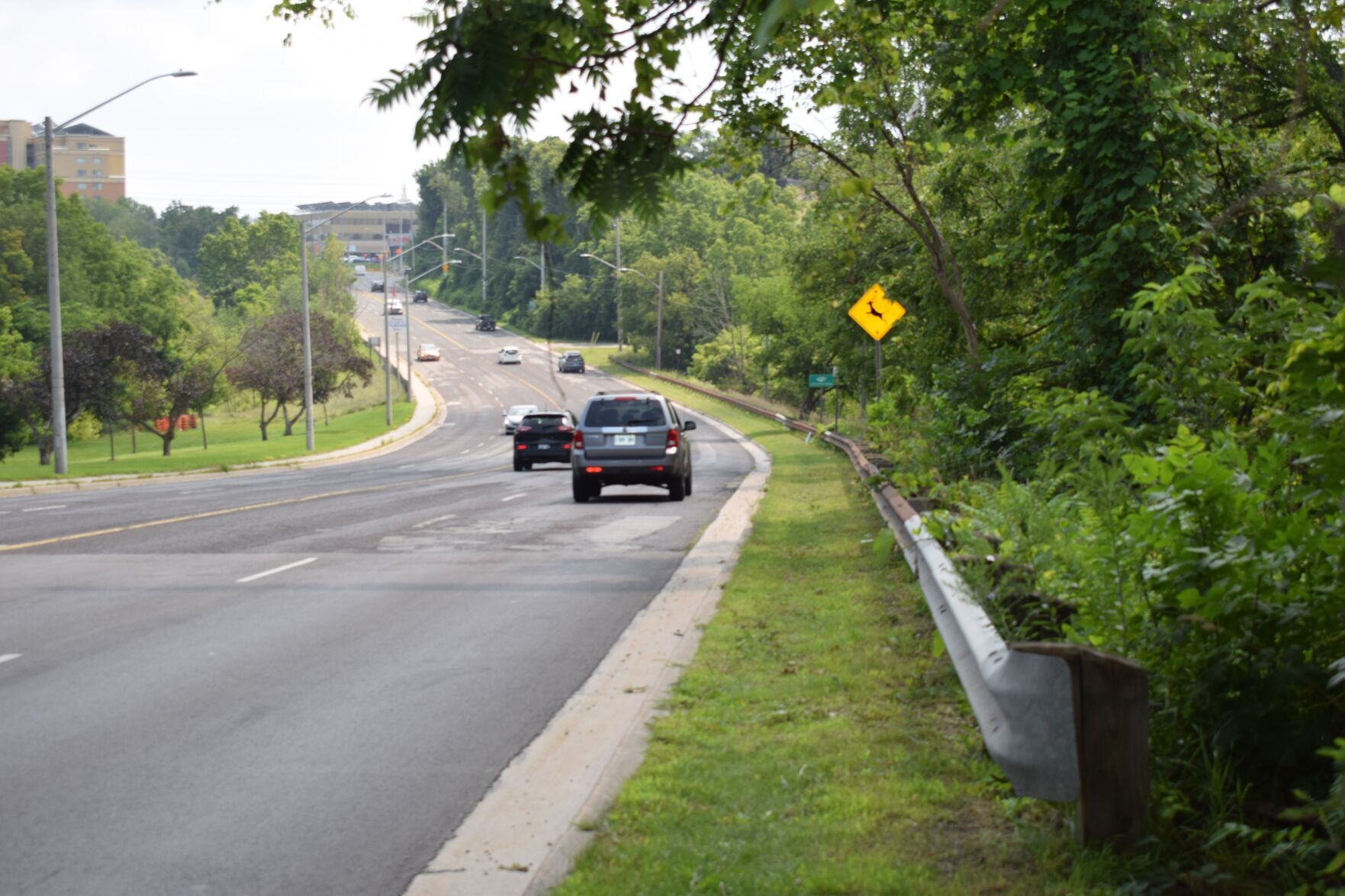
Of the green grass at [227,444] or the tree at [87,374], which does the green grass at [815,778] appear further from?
the tree at [87,374]

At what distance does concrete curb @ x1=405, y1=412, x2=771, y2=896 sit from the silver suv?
1181 centimetres

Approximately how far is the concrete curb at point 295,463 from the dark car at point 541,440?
801 cm

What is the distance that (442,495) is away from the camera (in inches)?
990

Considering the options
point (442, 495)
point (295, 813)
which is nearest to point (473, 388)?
point (442, 495)

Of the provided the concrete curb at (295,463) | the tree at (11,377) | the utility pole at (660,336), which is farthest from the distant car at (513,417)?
the tree at (11,377)

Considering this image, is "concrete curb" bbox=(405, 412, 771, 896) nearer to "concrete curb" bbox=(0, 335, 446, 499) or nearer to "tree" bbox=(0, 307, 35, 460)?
"concrete curb" bbox=(0, 335, 446, 499)

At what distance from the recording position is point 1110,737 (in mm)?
4090

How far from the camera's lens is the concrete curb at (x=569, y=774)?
4.95m

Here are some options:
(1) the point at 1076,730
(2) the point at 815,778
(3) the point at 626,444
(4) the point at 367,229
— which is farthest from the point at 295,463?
(4) the point at 367,229

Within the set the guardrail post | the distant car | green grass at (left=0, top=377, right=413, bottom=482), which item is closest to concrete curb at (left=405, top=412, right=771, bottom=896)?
the guardrail post

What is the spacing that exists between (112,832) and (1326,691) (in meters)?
4.62

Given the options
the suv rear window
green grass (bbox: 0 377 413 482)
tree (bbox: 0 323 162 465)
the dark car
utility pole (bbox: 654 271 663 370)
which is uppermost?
utility pole (bbox: 654 271 663 370)

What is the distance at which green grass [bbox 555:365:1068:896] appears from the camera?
182 inches

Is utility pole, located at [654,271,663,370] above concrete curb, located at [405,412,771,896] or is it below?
above
